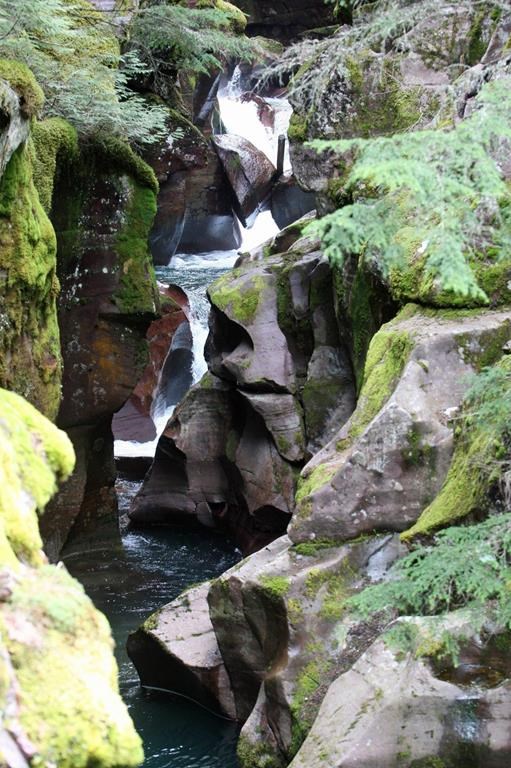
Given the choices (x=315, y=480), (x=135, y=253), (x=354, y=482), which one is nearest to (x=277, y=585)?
(x=315, y=480)

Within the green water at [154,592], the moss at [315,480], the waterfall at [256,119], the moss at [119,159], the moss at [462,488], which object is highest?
the waterfall at [256,119]

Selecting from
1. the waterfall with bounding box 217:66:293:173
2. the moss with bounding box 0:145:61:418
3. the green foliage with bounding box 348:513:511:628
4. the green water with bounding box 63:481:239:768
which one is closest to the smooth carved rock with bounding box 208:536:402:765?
the green water with bounding box 63:481:239:768

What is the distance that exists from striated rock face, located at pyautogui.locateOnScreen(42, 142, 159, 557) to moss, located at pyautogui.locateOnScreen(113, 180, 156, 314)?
15 millimetres

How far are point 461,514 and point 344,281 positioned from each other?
6.58m

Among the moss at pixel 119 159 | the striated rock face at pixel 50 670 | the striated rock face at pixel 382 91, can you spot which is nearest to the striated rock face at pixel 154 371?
the moss at pixel 119 159

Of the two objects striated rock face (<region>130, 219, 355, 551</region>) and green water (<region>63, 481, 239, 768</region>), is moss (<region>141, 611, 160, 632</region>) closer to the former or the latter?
green water (<region>63, 481, 239, 768</region>)

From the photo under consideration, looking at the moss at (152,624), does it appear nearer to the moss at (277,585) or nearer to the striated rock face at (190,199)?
the moss at (277,585)

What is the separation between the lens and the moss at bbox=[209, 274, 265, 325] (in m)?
16.3

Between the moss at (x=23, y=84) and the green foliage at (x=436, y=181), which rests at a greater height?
the moss at (x=23, y=84)

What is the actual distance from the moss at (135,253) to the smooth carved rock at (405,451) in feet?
21.3

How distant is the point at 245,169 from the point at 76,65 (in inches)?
550

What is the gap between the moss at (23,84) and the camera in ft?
34.7

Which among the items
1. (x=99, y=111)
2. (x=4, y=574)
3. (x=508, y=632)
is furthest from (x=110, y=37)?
(x=4, y=574)

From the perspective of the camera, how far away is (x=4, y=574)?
3.04 metres
